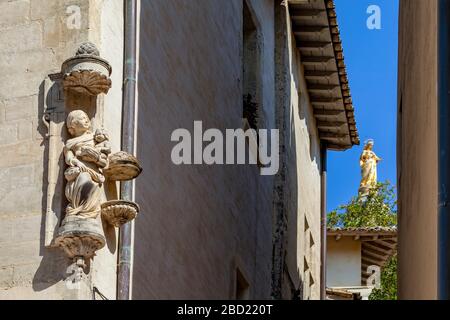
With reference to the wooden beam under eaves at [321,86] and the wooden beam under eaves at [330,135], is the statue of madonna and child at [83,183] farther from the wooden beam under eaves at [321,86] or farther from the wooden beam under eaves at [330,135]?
the wooden beam under eaves at [330,135]

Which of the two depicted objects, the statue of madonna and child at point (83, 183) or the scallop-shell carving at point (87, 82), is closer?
the statue of madonna and child at point (83, 183)

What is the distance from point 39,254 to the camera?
638 inches

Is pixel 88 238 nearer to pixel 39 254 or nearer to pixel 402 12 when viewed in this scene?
pixel 39 254

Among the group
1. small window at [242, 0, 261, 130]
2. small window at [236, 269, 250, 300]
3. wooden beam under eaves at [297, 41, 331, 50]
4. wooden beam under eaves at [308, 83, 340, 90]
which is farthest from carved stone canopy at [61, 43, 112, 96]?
wooden beam under eaves at [308, 83, 340, 90]

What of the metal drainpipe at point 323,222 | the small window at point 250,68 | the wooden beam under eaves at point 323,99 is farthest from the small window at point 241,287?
the metal drainpipe at point 323,222

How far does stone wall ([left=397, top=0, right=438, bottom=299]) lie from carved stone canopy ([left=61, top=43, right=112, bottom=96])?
310 centimetres

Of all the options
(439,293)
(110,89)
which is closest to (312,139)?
(110,89)

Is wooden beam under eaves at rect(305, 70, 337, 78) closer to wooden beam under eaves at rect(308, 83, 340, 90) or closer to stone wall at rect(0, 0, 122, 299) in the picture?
wooden beam under eaves at rect(308, 83, 340, 90)

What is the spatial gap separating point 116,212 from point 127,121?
137 centimetres

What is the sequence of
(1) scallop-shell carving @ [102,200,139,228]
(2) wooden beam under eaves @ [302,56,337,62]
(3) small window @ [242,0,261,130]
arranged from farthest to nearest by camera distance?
(2) wooden beam under eaves @ [302,56,337,62] < (3) small window @ [242,0,261,130] < (1) scallop-shell carving @ [102,200,139,228]

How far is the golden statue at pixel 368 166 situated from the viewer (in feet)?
177

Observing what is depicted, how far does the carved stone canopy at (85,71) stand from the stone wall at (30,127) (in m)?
0.37

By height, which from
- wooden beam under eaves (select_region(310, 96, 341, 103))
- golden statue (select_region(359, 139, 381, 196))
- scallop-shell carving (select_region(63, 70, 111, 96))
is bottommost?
scallop-shell carving (select_region(63, 70, 111, 96))

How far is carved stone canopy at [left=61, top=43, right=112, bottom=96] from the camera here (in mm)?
16500
